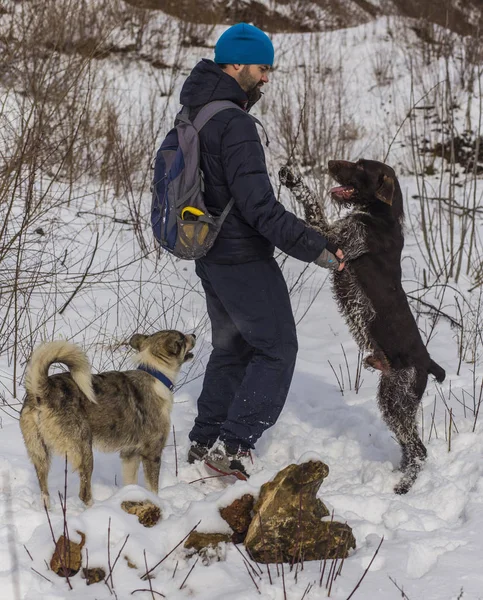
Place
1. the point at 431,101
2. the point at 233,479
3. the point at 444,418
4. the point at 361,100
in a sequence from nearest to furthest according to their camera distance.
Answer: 1. the point at 233,479
2. the point at 444,418
3. the point at 431,101
4. the point at 361,100

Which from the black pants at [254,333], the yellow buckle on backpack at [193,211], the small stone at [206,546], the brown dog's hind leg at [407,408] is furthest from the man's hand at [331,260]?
the small stone at [206,546]

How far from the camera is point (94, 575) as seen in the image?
3.04 m

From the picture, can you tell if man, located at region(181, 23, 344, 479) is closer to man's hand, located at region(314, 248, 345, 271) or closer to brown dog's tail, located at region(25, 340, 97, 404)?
man's hand, located at region(314, 248, 345, 271)

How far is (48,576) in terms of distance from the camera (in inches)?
119

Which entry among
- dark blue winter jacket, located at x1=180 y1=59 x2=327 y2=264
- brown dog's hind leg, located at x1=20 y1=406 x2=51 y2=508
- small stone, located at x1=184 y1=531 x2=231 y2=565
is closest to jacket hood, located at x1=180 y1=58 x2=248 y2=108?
dark blue winter jacket, located at x1=180 y1=59 x2=327 y2=264

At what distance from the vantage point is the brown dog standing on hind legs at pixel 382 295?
436 centimetres

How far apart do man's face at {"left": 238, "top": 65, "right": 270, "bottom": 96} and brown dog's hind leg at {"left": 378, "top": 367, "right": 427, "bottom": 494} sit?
191 centimetres

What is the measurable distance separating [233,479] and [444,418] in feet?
5.93

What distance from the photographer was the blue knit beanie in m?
3.75

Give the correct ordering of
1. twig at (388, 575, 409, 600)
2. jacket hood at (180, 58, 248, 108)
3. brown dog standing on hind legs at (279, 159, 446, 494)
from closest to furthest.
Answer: twig at (388, 575, 409, 600) < jacket hood at (180, 58, 248, 108) < brown dog standing on hind legs at (279, 159, 446, 494)

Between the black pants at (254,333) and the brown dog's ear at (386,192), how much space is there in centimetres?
80

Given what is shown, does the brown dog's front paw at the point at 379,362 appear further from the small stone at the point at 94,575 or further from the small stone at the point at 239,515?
the small stone at the point at 94,575

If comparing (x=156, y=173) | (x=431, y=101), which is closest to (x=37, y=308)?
(x=156, y=173)

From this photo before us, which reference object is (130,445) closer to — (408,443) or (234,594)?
(234,594)
